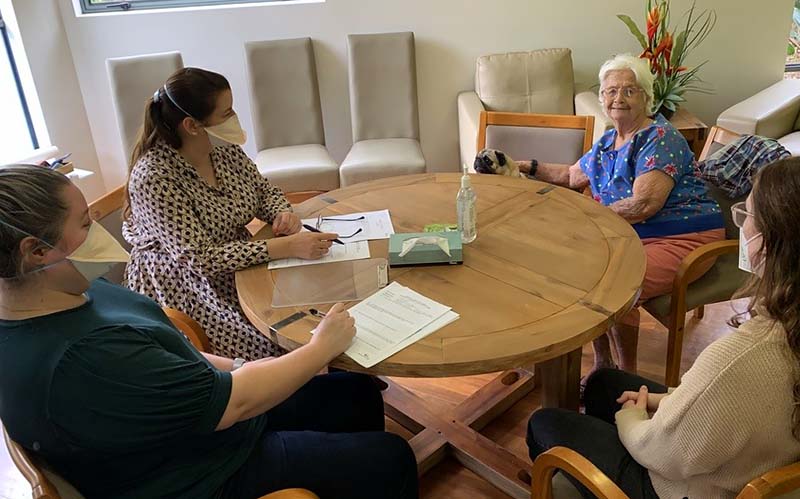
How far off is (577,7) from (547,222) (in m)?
2.37

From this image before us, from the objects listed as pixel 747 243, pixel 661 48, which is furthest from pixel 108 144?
pixel 747 243

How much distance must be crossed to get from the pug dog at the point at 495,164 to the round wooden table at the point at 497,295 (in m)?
0.13

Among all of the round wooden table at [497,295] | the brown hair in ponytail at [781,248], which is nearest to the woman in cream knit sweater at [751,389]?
the brown hair in ponytail at [781,248]

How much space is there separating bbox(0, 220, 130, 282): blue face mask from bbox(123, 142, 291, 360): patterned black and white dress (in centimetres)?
53

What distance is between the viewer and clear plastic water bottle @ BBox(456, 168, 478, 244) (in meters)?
1.74

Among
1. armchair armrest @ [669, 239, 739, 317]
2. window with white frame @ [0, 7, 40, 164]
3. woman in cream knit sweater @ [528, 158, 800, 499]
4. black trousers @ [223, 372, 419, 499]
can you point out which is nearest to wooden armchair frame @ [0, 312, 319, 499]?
black trousers @ [223, 372, 419, 499]

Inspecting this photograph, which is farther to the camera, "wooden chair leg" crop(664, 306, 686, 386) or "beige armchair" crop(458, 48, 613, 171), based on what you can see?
"beige armchair" crop(458, 48, 613, 171)

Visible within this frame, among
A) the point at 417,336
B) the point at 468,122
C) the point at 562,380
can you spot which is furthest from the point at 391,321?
the point at 468,122

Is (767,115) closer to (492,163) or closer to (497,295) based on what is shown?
(492,163)

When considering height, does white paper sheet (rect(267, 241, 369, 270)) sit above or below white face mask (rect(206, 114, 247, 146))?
below

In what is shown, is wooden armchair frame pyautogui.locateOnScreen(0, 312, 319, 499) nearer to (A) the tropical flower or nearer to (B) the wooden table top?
(B) the wooden table top

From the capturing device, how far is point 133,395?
105cm

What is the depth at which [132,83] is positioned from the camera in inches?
138

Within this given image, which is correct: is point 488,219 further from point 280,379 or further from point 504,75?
point 504,75
